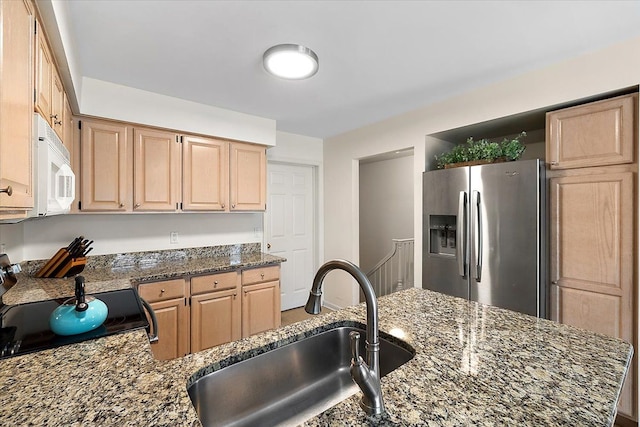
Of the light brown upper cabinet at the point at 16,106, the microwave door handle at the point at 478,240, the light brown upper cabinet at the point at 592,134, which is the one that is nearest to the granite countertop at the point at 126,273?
the light brown upper cabinet at the point at 16,106

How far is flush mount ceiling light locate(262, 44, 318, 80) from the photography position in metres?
1.88

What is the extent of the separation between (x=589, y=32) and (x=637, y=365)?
6.86 feet

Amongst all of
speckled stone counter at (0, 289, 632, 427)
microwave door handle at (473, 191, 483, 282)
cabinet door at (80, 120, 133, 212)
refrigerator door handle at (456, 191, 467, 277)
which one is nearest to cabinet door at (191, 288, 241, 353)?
cabinet door at (80, 120, 133, 212)

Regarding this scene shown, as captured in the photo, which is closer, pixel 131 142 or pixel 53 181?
pixel 53 181

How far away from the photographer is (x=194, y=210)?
2871 mm

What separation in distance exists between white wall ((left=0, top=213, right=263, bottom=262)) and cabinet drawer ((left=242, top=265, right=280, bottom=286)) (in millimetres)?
664

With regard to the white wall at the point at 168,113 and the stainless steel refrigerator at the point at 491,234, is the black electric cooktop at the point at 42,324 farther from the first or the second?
the stainless steel refrigerator at the point at 491,234

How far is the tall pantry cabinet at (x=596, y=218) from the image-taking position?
183 cm

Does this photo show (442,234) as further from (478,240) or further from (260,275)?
(260,275)

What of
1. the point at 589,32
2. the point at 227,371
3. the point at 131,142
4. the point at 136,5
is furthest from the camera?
the point at 131,142

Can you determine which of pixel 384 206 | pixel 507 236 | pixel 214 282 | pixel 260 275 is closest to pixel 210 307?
pixel 214 282

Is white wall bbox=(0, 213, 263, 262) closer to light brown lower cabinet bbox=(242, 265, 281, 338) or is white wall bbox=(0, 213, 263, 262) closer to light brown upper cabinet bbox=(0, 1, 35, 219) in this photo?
light brown lower cabinet bbox=(242, 265, 281, 338)

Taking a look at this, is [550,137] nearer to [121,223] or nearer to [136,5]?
[136,5]

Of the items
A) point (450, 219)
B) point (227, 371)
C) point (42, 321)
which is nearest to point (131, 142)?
point (42, 321)
